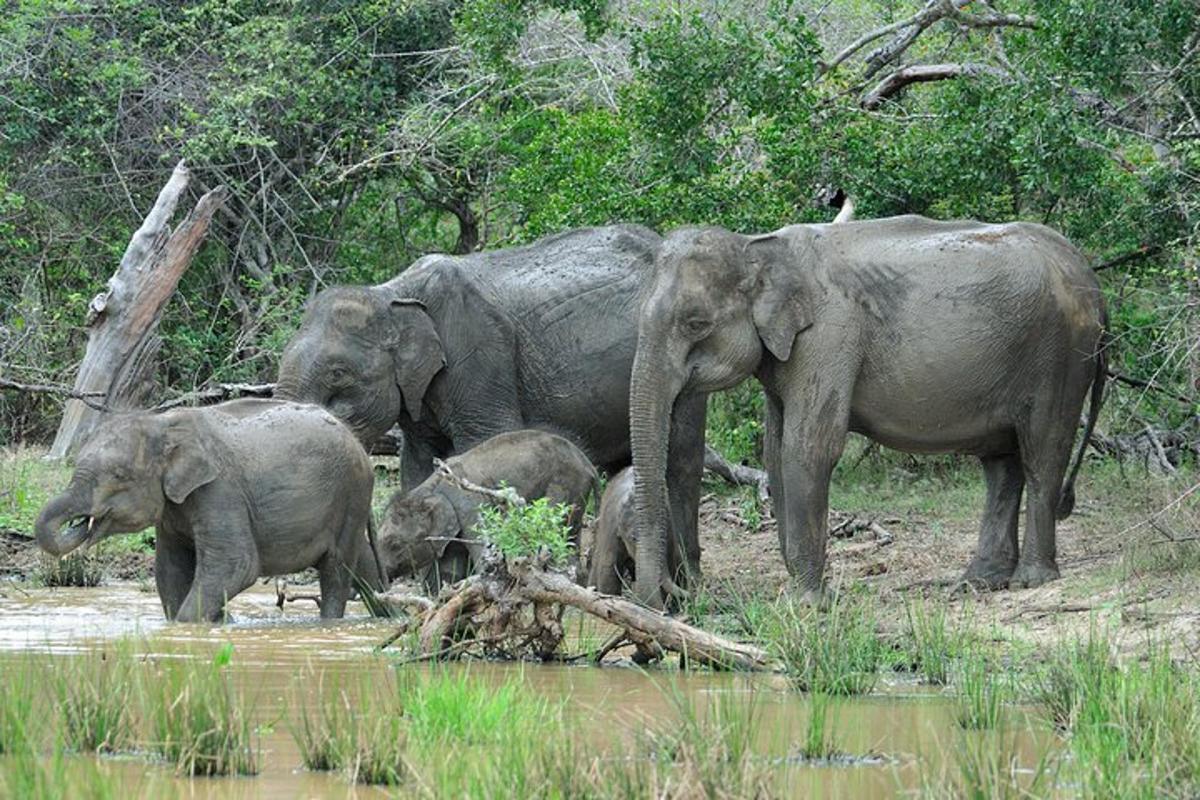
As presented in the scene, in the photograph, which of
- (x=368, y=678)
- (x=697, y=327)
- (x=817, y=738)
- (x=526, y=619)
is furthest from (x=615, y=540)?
(x=817, y=738)

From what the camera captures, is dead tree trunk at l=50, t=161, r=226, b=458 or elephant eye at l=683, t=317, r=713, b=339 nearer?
elephant eye at l=683, t=317, r=713, b=339

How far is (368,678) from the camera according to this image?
8180mm

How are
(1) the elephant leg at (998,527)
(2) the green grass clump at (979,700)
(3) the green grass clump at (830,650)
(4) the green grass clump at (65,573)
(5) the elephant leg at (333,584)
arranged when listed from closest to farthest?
(2) the green grass clump at (979,700), (3) the green grass clump at (830,650), (5) the elephant leg at (333,584), (1) the elephant leg at (998,527), (4) the green grass clump at (65,573)

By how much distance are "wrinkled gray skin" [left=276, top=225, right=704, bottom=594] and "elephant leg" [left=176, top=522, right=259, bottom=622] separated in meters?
2.30

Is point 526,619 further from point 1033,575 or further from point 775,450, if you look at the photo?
point 1033,575

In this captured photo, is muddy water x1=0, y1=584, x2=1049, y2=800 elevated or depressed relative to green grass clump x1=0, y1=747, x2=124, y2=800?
depressed

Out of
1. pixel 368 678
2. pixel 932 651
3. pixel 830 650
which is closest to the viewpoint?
pixel 368 678

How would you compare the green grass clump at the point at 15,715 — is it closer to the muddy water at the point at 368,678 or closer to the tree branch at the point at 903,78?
the muddy water at the point at 368,678

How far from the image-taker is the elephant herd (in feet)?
38.4

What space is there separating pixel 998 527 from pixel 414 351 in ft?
13.6

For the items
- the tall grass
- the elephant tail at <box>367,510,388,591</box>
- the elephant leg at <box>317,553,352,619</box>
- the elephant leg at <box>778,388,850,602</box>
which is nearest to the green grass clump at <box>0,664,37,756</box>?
the tall grass

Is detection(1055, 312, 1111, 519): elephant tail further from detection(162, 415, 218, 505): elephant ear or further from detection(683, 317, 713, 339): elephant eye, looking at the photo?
detection(162, 415, 218, 505): elephant ear

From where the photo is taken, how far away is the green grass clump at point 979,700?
23.9 ft

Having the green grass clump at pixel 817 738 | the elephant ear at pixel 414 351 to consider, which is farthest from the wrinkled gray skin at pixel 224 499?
the green grass clump at pixel 817 738
